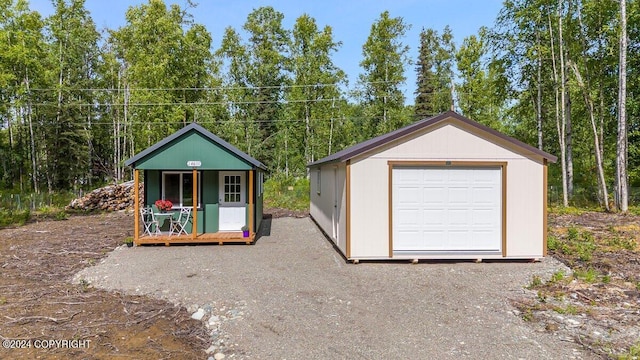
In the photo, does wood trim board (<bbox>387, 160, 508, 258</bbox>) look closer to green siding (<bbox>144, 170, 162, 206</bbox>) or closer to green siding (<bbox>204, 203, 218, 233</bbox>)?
green siding (<bbox>204, 203, 218, 233</bbox>)

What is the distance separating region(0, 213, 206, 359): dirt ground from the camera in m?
3.63

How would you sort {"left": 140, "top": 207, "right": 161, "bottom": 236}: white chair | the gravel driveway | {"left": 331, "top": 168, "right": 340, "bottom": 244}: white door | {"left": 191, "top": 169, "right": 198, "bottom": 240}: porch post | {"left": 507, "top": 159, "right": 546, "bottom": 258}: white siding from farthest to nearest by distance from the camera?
1. {"left": 140, "top": 207, "right": 161, "bottom": 236}: white chair
2. {"left": 191, "top": 169, "right": 198, "bottom": 240}: porch post
3. {"left": 331, "top": 168, "right": 340, "bottom": 244}: white door
4. {"left": 507, "top": 159, "right": 546, "bottom": 258}: white siding
5. the gravel driveway

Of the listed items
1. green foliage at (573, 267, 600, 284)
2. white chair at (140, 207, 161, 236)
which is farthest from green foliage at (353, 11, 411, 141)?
green foliage at (573, 267, 600, 284)

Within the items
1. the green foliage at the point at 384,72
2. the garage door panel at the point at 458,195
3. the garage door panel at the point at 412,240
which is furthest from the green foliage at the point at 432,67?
the garage door panel at the point at 412,240

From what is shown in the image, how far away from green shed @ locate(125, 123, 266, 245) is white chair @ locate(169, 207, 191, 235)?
0.09ft

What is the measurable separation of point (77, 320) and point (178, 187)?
594 cm

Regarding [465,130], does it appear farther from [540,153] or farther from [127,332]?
[127,332]

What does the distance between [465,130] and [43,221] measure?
1531 cm

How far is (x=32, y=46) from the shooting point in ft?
63.7

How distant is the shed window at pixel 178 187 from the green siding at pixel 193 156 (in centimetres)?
79

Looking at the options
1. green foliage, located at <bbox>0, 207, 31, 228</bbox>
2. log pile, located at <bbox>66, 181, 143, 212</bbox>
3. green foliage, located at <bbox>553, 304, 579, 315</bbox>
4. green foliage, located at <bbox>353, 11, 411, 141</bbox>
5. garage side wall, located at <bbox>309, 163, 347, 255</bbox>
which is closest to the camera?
green foliage, located at <bbox>553, 304, 579, 315</bbox>

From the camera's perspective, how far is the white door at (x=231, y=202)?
33.8 feet

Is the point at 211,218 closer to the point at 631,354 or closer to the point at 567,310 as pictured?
the point at 567,310

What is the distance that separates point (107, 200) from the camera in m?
16.8
